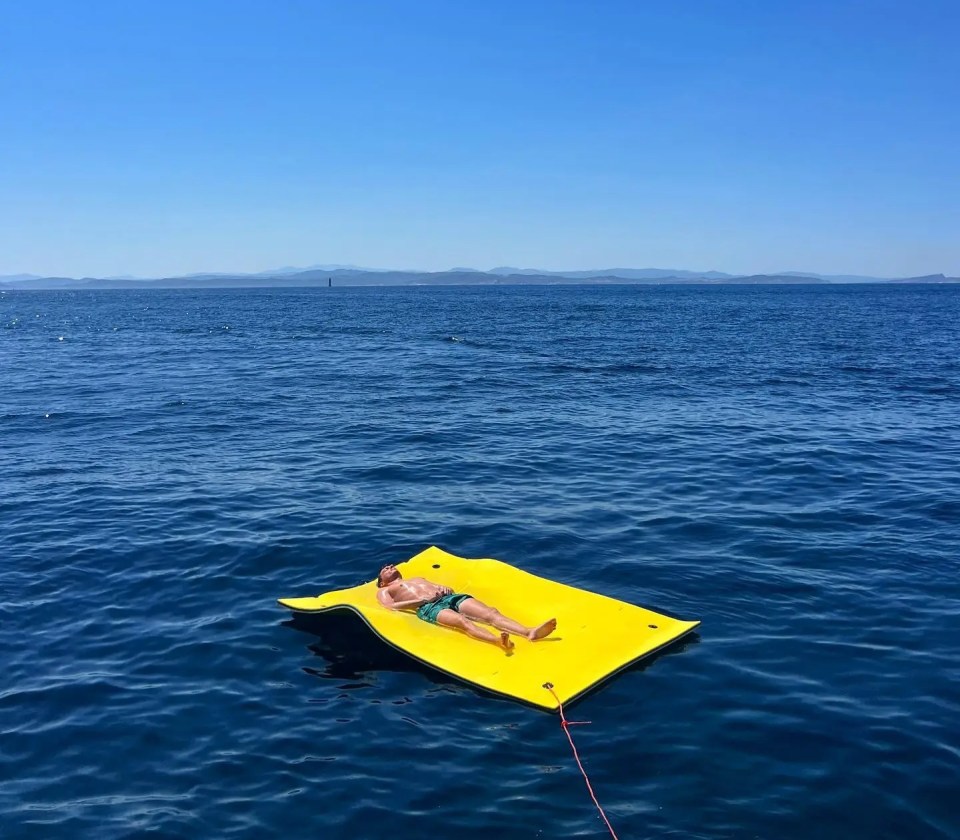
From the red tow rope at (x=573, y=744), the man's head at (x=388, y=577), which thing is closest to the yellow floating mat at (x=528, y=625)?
the red tow rope at (x=573, y=744)

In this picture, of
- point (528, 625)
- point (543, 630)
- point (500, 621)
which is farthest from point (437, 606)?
point (543, 630)

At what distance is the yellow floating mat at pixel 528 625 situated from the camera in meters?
10.4

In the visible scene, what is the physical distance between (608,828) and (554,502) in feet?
36.1

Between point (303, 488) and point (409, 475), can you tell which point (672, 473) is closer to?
point (409, 475)

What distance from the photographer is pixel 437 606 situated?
1238 centimetres

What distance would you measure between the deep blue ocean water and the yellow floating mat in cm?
31

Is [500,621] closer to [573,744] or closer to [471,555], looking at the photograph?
[573,744]

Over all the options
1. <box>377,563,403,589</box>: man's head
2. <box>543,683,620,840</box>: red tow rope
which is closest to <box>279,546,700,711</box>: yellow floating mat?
<box>543,683,620,840</box>: red tow rope

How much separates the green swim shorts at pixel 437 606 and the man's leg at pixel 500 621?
0.33ft

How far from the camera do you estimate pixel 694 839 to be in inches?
311

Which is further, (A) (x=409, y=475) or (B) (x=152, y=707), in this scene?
(A) (x=409, y=475)

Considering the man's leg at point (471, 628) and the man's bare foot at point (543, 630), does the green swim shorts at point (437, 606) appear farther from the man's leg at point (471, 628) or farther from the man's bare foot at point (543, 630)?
the man's bare foot at point (543, 630)

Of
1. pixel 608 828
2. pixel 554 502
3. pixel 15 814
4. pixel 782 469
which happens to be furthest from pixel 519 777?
pixel 782 469

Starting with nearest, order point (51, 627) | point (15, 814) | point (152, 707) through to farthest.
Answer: point (15, 814) → point (152, 707) → point (51, 627)
